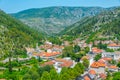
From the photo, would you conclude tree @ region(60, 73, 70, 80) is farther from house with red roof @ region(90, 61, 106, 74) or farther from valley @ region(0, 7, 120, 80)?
house with red roof @ region(90, 61, 106, 74)

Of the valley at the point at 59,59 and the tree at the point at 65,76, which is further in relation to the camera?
the valley at the point at 59,59

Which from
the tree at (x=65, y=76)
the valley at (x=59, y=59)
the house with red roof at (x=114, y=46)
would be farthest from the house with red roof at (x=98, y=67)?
the house with red roof at (x=114, y=46)

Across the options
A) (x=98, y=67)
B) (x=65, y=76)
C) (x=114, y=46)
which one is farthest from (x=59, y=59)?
(x=114, y=46)

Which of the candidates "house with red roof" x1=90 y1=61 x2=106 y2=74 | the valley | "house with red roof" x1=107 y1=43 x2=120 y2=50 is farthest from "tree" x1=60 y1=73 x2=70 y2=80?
"house with red roof" x1=107 y1=43 x2=120 y2=50

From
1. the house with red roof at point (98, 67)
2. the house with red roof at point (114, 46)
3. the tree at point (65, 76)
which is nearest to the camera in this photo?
the tree at point (65, 76)

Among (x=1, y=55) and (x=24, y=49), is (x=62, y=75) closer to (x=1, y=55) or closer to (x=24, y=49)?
(x=1, y=55)

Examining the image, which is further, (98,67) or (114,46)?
(114,46)

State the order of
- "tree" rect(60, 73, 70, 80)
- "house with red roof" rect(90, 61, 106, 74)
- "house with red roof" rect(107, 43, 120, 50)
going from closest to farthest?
"tree" rect(60, 73, 70, 80), "house with red roof" rect(90, 61, 106, 74), "house with red roof" rect(107, 43, 120, 50)

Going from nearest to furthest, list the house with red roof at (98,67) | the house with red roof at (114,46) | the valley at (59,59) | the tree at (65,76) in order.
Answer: the tree at (65,76) < the valley at (59,59) < the house with red roof at (98,67) < the house with red roof at (114,46)

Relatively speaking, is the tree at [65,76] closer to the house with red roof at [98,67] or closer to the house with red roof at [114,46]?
the house with red roof at [98,67]

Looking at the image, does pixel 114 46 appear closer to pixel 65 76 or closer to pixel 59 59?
pixel 59 59

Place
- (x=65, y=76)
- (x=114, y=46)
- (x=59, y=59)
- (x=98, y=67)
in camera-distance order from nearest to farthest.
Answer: (x=65, y=76)
(x=98, y=67)
(x=59, y=59)
(x=114, y=46)
